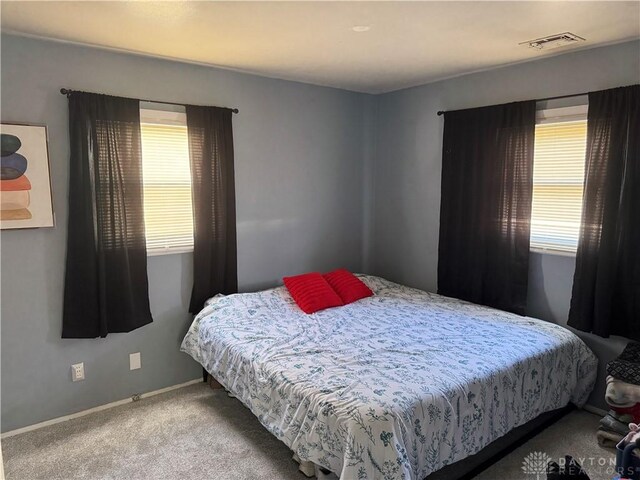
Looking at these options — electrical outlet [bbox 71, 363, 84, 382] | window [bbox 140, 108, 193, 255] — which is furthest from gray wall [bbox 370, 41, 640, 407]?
electrical outlet [bbox 71, 363, 84, 382]

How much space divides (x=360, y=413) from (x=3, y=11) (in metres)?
2.57

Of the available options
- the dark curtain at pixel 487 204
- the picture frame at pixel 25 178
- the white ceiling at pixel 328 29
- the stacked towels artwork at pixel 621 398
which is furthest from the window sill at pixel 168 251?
the stacked towels artwork at pixel 621 398

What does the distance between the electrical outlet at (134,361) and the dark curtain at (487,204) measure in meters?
2.40

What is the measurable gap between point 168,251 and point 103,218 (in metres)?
0.50

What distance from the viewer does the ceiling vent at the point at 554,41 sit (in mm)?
2559

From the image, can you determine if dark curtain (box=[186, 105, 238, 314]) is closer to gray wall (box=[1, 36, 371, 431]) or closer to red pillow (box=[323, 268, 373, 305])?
gray wall (box=[1, 36, 371, 431])

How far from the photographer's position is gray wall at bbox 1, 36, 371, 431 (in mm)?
2695

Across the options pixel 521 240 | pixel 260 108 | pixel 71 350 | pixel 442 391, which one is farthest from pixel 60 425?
pixel 521 240

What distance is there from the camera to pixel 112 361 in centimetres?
307

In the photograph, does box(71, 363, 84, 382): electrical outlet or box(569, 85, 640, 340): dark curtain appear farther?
box(71, 363, 84, 382): electrical outlet

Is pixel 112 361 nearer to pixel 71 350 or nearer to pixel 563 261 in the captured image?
pixel 71 350

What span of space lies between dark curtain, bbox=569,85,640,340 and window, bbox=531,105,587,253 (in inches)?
4.5

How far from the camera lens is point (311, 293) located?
11.1ft

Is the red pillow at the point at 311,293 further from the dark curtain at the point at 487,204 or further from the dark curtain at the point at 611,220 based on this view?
the dark curtain at the point at 611,220
